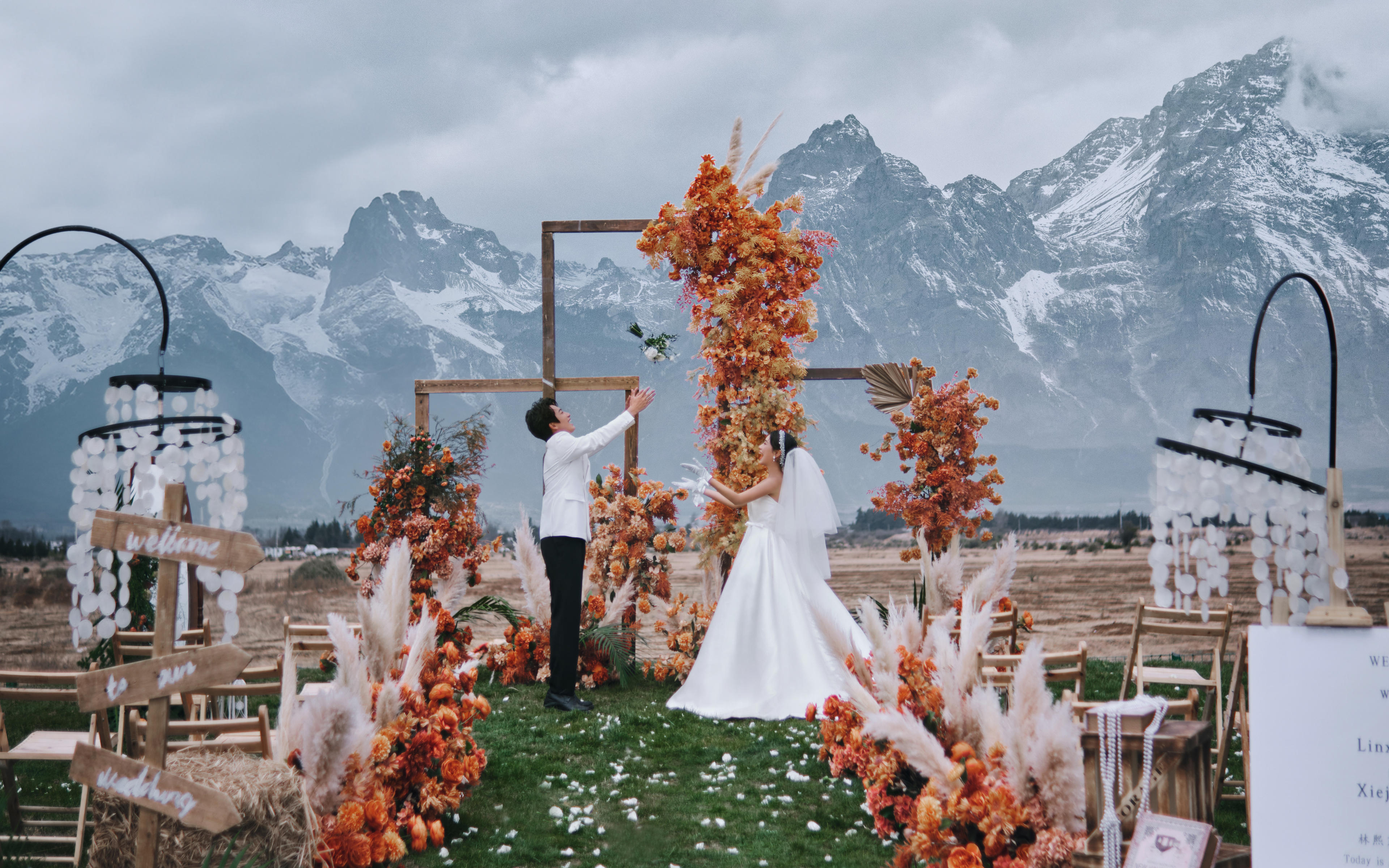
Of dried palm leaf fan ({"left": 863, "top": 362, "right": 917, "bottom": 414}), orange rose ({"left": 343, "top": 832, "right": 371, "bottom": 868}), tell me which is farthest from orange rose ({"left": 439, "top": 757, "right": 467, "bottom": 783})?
dried palm leaf fan ({"left": 863, "top": 362, "right": 917, "bottom": 414})

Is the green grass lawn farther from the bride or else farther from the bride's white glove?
the bride's white glove

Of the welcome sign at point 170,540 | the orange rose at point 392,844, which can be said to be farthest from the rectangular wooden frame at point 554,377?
the welcome sign at point 170,540

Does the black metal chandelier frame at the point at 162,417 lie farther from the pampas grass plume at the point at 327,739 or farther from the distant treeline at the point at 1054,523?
the distant treeline at the point at 1054,523

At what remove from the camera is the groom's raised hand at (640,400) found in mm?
5949

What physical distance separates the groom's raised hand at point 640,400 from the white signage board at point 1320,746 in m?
4.11

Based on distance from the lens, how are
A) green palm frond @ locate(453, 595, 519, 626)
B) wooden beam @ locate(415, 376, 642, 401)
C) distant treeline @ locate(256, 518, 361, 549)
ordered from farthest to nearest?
1. distant treeline @ locate(256, 518, 361, 549)
2. wooden beam @ locate(415, 376, 642, 401)
3. green palm frond @ locate(453, 595, 519, 626)

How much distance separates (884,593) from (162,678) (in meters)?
11.0

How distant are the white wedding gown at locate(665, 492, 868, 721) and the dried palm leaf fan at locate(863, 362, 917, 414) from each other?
2279mm

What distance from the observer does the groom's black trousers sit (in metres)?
5.92

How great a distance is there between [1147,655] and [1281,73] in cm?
1853

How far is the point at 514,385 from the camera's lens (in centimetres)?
780

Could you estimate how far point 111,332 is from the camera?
1791 centimetres

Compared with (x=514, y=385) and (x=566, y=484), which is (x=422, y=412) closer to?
(x=514, y=385)

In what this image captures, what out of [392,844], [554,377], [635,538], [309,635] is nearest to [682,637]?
[635,538]
